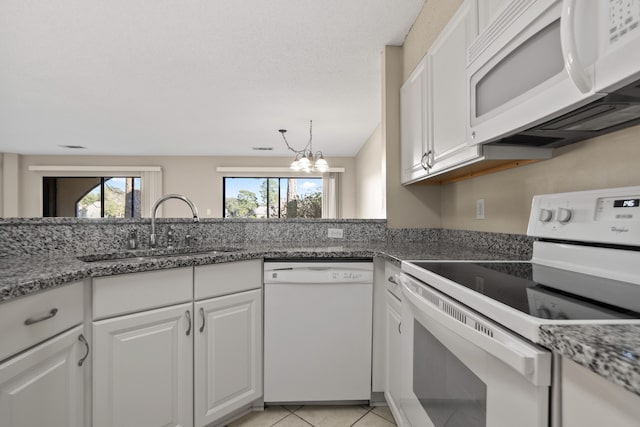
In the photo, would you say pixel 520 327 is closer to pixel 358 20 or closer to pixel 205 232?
pixel 205 232

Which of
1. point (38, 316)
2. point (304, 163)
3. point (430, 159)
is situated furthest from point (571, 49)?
point (304, 163)

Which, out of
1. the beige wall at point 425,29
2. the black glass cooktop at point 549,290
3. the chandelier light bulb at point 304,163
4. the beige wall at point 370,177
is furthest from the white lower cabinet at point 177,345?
the beige wall at point 370,177

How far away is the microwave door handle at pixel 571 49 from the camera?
599 millimetres

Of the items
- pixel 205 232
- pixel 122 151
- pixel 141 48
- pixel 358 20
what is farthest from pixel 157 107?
pixel 122 151

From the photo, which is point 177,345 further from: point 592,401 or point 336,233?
point 592,401

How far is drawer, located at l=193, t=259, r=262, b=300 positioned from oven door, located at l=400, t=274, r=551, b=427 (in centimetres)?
75

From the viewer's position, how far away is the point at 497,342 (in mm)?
541

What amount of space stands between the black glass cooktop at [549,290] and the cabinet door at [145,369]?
1.03 metres

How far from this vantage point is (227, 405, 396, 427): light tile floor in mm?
1486

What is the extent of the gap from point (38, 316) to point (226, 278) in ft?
2.14

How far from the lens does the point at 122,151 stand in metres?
5.96

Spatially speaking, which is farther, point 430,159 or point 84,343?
point 430,159

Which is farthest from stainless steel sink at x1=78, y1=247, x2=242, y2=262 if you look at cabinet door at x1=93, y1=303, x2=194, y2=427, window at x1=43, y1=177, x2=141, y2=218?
window at x1=43, y1=177, x2=141, y2=218

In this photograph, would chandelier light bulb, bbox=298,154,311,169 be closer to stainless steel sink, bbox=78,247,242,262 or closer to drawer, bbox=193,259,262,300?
stainless steel sink, bbox=78,247,242,262
